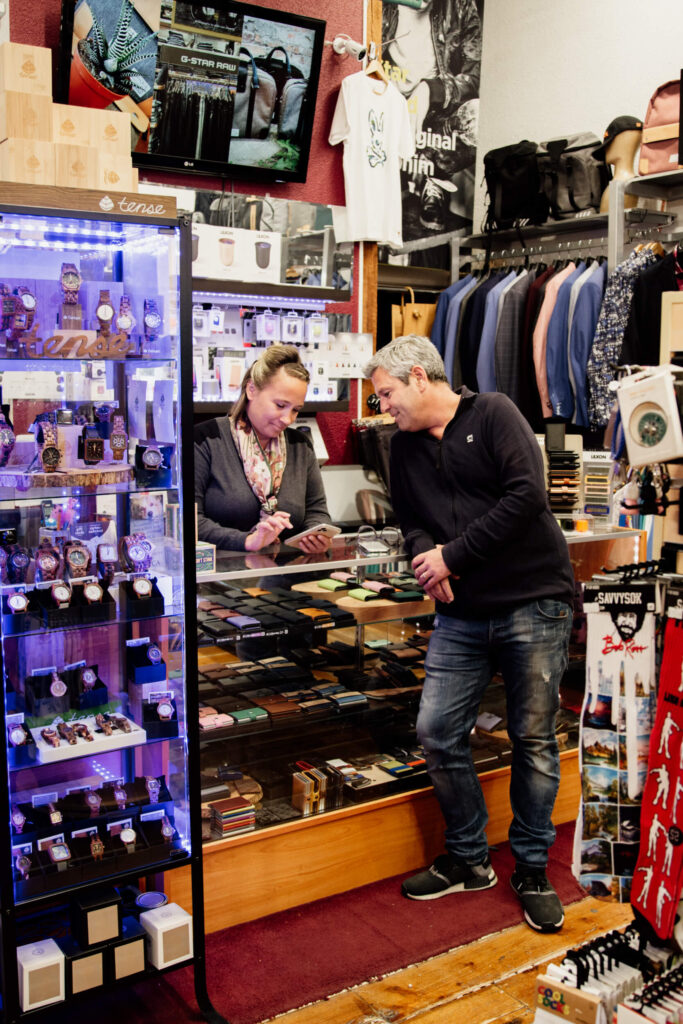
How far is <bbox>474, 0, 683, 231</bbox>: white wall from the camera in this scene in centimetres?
604

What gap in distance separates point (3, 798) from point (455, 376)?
492 centimetres

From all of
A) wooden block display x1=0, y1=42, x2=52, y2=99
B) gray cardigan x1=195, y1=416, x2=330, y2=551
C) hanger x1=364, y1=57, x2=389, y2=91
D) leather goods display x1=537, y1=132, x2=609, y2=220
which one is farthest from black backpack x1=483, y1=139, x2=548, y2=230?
wooden block display x1=0, y1=42, x2=52, y2=99

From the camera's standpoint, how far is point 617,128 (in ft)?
19.1

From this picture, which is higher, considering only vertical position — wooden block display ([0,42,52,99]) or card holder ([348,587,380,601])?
wooden block display ([0,42,52,99])

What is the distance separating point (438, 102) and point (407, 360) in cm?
484

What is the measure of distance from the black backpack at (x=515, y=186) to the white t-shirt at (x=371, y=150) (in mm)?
1030

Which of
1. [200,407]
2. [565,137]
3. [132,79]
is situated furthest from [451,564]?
[565,137]

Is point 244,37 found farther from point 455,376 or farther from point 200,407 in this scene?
point 455,376

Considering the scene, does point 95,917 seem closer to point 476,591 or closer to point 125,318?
point 476,591

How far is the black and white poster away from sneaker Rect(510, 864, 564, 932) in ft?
16.4

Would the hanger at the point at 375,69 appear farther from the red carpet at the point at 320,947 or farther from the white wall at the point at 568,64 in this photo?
the red carpet at the point at 320,947

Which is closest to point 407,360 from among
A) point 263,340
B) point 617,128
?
point 263,340

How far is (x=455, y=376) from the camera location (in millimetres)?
6570

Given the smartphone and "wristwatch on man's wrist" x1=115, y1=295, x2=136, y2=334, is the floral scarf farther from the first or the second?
"wristwatch on man's wrist" x1=115, y1=295, x2=136, y2=334
